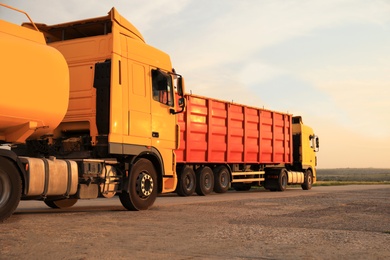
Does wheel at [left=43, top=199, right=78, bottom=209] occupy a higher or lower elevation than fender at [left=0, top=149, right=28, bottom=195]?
lower

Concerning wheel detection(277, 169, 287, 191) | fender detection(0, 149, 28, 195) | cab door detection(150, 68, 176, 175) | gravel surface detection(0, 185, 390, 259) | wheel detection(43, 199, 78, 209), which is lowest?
gravel surface detection(0, 185, 390, 259)

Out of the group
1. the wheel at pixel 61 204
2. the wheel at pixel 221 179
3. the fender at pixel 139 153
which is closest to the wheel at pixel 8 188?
the fender at pixel 139 153

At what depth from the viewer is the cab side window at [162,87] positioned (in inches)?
442

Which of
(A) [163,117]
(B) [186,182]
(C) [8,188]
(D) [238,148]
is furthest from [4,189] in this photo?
(D) [238,148]

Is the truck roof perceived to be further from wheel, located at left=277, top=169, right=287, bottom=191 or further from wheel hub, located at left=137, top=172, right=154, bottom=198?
wheel, located at left=277, top=169, right=287, bottom=191

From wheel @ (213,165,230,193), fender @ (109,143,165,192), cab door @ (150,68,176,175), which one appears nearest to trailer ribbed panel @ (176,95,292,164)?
wheel @ (213,165,230,193)

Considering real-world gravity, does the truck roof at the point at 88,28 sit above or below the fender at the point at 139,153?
above

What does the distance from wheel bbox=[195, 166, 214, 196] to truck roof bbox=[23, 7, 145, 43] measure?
7.72 m

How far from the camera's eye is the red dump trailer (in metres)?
17.6

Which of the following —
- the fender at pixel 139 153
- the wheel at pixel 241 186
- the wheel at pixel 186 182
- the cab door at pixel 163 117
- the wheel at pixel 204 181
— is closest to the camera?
the fender at pixel 139 153

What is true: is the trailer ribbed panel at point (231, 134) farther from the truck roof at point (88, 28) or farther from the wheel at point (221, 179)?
the truck roof at point (88, 28)

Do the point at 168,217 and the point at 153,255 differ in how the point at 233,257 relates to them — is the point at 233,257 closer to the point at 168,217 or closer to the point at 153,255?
the point at 153,255

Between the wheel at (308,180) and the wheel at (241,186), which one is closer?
the wheel at (241,186)

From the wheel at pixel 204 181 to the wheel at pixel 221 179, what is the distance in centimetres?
36
